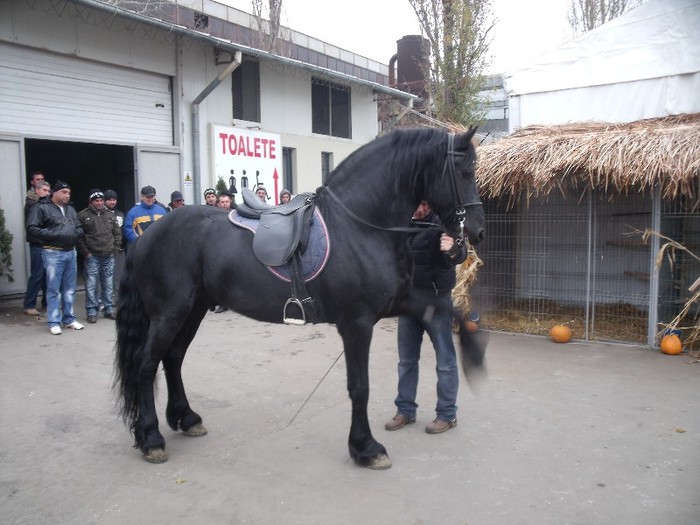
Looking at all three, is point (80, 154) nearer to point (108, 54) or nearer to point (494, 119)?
point (108, 54)

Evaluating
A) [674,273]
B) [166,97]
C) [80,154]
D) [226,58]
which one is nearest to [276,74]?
[226,58]

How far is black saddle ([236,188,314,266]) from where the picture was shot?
12.1ft

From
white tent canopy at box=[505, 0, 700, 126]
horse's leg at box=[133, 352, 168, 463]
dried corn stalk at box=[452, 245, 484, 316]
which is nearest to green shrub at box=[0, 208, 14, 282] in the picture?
horse's leg at box=[133, 352, 168, 463]

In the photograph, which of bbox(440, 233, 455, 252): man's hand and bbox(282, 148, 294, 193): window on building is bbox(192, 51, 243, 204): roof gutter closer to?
bbox(282, 148, 294, 193): window on building

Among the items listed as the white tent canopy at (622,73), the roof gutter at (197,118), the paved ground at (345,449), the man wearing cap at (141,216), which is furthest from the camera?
the roof gutter at (197,118)

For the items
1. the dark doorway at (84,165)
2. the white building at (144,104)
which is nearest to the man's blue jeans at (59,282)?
the white building at (144,104)

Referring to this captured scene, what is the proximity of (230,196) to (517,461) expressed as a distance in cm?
Result: 719

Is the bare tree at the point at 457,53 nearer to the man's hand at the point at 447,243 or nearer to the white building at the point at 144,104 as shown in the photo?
the white building at the point at 144,104

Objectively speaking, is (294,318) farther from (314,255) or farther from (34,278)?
(34,278)

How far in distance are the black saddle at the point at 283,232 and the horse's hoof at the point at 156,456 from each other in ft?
4.90

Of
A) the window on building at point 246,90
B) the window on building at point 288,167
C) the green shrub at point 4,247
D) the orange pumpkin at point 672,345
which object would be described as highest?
the window on building at point 246,90

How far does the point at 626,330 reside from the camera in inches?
294

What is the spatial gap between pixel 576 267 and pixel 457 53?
8105mm

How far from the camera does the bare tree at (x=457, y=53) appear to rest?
14180 mm
